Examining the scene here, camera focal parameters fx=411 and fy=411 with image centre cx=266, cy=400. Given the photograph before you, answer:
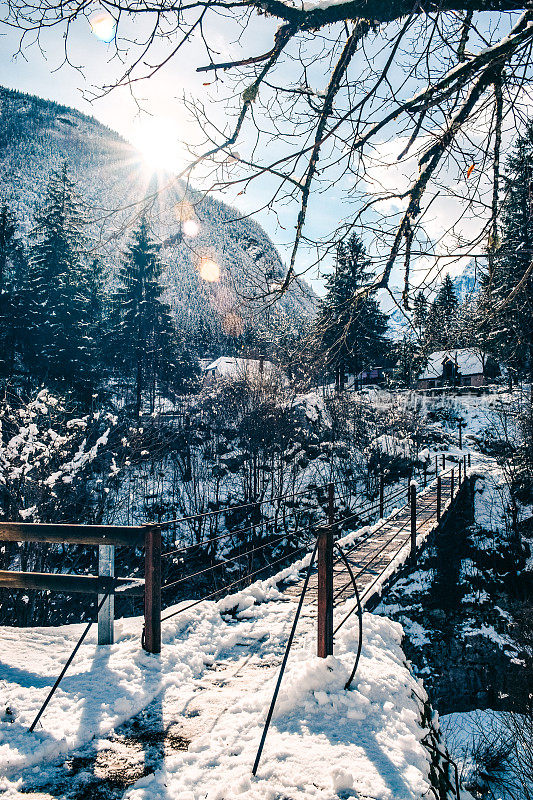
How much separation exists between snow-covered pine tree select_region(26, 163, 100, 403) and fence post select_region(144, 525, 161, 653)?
20.0 m

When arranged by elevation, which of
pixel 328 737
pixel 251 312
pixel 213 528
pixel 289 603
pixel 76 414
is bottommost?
pixel 213 528

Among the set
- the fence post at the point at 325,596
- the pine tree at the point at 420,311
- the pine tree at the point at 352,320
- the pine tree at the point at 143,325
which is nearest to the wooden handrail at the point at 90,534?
the fence post at the point at 325,596

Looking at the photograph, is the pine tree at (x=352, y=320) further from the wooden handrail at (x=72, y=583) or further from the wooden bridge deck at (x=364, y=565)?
the wooden handrail at (x=72, y=583)

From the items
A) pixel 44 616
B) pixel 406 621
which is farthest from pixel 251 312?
pixel 406 621

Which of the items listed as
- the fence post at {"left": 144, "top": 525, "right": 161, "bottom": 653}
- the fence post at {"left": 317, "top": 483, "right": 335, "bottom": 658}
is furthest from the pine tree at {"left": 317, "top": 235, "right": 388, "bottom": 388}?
the fence post at {"left": 144, "top": 525, "right": 161, "bottom": 653}

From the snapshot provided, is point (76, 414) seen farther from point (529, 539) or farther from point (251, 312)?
point (529, 539)

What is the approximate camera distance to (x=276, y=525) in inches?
833

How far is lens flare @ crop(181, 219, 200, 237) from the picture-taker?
3314mm

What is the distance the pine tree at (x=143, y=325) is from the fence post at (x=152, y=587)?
23.8m

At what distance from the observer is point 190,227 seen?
3418mm

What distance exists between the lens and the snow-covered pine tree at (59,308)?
2247 centimetres

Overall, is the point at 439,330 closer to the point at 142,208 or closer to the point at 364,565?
the point at 142,208

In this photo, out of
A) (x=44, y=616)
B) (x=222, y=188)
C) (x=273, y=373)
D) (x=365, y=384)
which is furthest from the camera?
(x=365, y=384)

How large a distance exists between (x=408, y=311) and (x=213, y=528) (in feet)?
62.4
